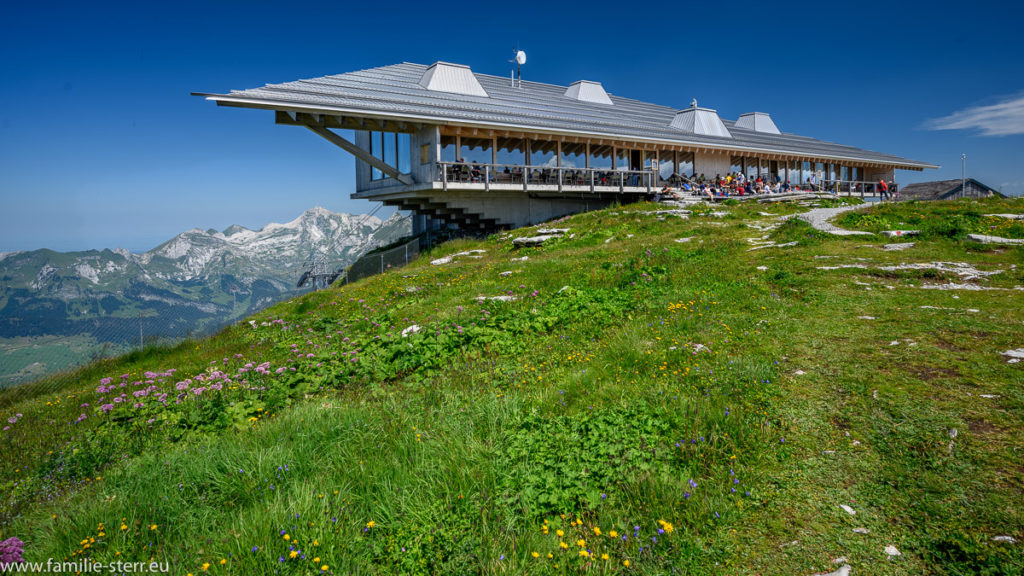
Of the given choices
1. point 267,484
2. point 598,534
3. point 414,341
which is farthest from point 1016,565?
point 414,341

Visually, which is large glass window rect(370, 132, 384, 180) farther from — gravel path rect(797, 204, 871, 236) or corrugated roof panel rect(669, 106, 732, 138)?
corrugated roof panel rect(669, 106, 732, 138)

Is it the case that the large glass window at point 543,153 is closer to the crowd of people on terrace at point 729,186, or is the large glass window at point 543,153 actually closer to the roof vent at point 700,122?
the crowd of people on terrace at point 729,186

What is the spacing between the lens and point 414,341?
781 cm

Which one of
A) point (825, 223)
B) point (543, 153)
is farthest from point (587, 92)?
point (825, 223)

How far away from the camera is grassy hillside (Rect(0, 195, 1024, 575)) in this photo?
11.3 feet

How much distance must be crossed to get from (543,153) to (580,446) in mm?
24507

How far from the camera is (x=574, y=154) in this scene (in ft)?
95.1

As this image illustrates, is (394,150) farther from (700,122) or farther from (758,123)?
(758,123)

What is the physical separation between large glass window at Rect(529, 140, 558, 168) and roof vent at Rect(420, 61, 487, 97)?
6148 mm

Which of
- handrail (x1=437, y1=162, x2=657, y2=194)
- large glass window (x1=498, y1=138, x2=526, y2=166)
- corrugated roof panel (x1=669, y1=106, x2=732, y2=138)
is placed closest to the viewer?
handrail (x1=437, y1=162, x2=657, y2=194)

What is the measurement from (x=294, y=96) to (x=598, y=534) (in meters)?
20.3

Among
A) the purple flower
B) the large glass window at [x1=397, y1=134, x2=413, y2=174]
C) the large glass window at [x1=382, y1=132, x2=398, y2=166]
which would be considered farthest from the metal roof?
the purple flower

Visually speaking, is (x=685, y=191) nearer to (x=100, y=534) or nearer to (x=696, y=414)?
(x=696, y=414)

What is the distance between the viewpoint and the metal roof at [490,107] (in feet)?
64.2
